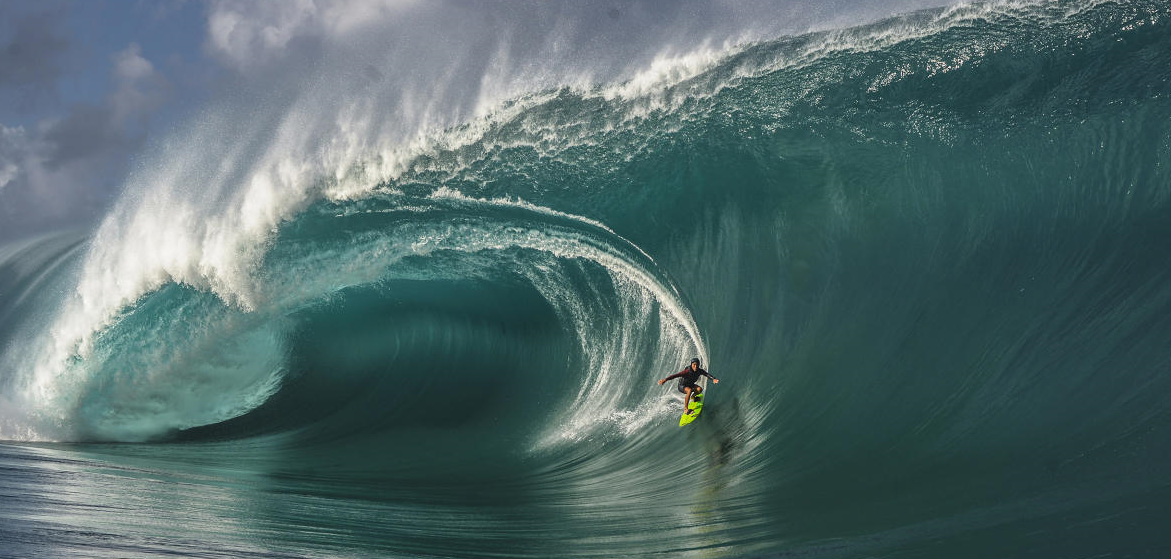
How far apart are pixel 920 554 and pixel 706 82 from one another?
25.6ft

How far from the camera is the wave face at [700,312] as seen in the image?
7078 mm

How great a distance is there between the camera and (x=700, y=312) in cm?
1042

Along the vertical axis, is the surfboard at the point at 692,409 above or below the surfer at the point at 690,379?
below

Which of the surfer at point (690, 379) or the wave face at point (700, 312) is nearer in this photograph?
the wave face at point (700, 312)

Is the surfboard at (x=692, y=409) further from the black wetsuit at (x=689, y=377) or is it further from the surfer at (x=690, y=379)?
the black wetsuit at (x=689, y=377)

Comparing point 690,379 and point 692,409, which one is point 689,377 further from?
point 692,409

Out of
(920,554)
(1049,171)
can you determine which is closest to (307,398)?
(920,554)

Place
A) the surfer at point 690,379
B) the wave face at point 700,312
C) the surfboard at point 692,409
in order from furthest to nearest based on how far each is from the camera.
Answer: the surfboard at point 692,409 < the surfer at point 690,379 < the wave face at point 700,312

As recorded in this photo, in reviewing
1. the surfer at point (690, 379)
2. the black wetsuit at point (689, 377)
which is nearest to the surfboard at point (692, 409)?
the surfer at point (690, 379)

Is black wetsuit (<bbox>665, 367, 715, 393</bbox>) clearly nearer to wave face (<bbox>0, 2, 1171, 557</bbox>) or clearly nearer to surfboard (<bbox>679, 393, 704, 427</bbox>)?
surfboard (<bbox>679, 393, 704, 427</bbox>)

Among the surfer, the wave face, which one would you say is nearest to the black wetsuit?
the surfer

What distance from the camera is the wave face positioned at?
7.08 metres

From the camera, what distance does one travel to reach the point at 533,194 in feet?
37.7

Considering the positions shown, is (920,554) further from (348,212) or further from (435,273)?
(348,212)
